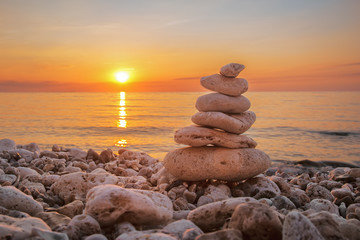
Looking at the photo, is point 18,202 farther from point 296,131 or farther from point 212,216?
point 296,131

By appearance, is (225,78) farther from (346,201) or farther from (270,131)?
(270,131)

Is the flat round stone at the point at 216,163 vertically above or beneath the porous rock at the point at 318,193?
above

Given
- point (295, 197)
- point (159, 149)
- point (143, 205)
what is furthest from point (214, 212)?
point (159, 149)

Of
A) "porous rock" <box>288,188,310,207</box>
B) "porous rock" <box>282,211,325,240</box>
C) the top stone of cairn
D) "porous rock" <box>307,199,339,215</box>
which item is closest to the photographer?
"porous rock" <box>282,211,325,240</box>

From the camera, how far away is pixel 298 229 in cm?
305

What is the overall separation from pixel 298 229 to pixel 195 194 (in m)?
3.36

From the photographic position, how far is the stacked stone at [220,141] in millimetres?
6699

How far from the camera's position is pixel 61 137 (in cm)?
1889

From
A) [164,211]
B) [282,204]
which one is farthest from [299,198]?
[164,211]

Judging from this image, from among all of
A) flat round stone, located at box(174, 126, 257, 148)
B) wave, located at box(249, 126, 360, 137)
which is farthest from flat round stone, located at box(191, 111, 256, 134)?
wave, located at box(249, 126, 360, 137)

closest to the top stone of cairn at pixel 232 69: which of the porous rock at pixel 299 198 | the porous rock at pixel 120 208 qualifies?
the porous rock at pixel 299 198

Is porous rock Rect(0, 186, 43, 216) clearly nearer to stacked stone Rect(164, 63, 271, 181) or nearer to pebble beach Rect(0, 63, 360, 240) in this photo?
pebble beach Rect(0, 63, 360, 240)

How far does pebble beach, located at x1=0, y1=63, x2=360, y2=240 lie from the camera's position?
11.2 ft

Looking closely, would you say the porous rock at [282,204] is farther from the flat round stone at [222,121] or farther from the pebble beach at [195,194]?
the flat round stone at [222,121]
